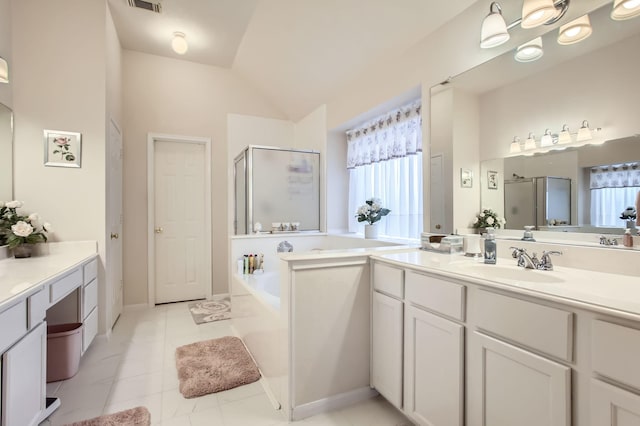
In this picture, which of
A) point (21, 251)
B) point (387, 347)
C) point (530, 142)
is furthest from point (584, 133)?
point (21, 251)

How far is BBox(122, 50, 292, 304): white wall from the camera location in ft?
11.7

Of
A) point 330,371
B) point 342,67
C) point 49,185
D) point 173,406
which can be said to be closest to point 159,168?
point 49,185

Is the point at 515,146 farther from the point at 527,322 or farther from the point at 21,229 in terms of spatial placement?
the point at 21,229

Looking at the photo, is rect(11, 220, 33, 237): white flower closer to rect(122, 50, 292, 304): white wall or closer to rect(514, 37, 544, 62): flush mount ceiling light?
rect(122, 50, 292, 304): white wall

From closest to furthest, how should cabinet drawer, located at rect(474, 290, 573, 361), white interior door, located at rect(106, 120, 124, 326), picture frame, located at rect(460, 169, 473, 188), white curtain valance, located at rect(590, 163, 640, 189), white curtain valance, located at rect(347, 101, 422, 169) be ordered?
1. cabinet drawer, located at rect(474, 290, 573, 361)
2. white curtain valance, located at rect(590, 163, 640, 189)
3. picture frame, located at rect(460, 169, 473, 188)
4. white curtain valance, located at rect(347, 101, 422, 169)
5. white interior door, located at rect(106, 120, 124, 326)

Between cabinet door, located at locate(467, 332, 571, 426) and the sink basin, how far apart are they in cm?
29

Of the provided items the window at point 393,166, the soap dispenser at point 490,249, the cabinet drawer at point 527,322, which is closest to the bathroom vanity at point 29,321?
the cabinet drawer at point 527,322

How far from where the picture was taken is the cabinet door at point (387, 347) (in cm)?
159

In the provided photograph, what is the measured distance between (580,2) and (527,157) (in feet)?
2.40

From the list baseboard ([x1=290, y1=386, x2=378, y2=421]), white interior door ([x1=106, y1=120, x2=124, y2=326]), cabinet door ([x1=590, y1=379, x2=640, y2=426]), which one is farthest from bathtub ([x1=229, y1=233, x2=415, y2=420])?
white interior door ([x1=106, y1=120, x2=124, y2=326])

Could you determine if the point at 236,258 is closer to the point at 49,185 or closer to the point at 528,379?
the point at 49,185

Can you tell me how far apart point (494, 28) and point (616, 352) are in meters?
1.59

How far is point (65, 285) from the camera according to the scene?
6.09ft

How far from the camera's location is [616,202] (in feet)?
4.41
